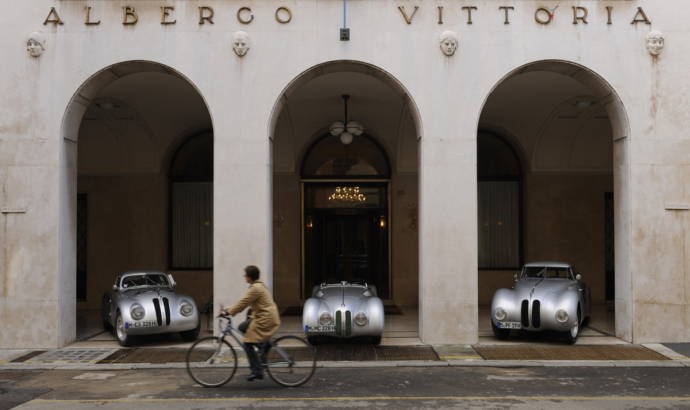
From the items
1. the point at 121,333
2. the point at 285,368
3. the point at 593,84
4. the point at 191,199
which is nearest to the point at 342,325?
the point at 285,368

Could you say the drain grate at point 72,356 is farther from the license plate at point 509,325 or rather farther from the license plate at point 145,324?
the license plate at point 509,325

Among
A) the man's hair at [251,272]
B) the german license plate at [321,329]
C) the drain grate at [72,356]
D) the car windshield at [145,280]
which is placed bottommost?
the drain grate at [72,356]

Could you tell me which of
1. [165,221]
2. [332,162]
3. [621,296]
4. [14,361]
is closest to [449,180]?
[621,296]

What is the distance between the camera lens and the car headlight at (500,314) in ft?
35.7

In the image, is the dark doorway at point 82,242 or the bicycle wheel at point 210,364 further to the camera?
the dark doorway at point 82,242

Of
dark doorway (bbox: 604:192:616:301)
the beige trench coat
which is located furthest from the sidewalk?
dark doorway (bbox: 604:192:616:301)

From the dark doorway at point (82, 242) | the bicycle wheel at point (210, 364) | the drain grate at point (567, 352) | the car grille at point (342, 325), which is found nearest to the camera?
the bicycle wheel at point (210, 364)

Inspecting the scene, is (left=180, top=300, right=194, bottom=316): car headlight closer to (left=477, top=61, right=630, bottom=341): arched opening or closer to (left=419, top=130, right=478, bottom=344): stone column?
(left=419, top=130, right=478, bottom=344): stone column

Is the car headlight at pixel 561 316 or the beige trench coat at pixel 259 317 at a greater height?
the beige trench coat at pixel 259 317

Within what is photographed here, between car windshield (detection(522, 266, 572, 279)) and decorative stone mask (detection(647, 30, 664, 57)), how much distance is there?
419 centimetres

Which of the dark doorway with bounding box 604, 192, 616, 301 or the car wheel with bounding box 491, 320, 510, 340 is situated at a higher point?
the dark doorway with bounding box 604, 192, 616, 301

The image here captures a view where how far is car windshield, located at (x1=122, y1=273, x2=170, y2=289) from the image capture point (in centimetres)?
1178

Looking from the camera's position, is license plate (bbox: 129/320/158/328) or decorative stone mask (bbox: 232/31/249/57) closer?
license plate (bbox: 129/320/158/328)

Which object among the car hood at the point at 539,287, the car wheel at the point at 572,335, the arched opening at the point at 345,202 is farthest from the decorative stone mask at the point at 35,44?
the car wheel at the point at 572,335
